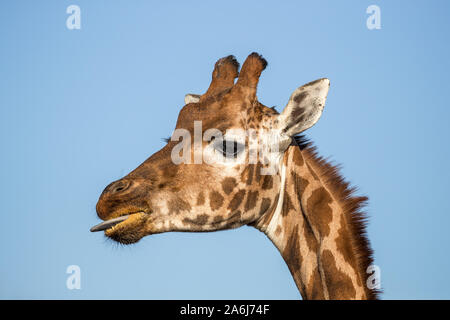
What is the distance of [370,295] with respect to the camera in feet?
24.3

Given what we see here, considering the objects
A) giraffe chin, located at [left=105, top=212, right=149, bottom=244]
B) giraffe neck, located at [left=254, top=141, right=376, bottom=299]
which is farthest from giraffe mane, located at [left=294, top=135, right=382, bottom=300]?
giraffe chin, located at [left=105, top=212, right=149, bottom=244]

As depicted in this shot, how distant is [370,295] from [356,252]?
61 cm

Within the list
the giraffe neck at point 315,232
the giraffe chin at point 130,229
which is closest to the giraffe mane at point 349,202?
the giraffe neck at point 315,232

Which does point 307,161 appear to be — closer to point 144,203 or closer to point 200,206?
point 200,206

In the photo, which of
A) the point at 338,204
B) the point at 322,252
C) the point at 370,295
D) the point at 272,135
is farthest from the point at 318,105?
the point at 370,295

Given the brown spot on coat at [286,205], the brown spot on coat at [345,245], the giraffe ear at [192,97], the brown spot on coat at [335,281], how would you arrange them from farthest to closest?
the giraffe ear at [192,97]
the brown spot on coat at [286,205]
the brown spot on coat at [345,245]
the brown spot on coat at [335,281]

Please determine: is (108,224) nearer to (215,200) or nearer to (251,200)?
(215,200)

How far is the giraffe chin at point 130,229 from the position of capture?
24.1 feet

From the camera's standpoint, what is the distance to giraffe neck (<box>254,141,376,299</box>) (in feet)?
24.9

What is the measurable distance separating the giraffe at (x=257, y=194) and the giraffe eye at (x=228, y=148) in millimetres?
14

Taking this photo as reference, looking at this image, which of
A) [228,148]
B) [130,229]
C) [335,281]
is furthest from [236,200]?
[335,281]

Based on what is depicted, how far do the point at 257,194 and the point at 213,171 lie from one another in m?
0.73

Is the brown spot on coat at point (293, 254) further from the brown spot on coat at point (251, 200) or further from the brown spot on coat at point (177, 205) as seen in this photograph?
the brown spot on coat at point (177, 205)

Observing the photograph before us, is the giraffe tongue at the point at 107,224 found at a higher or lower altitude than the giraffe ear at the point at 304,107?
lower
